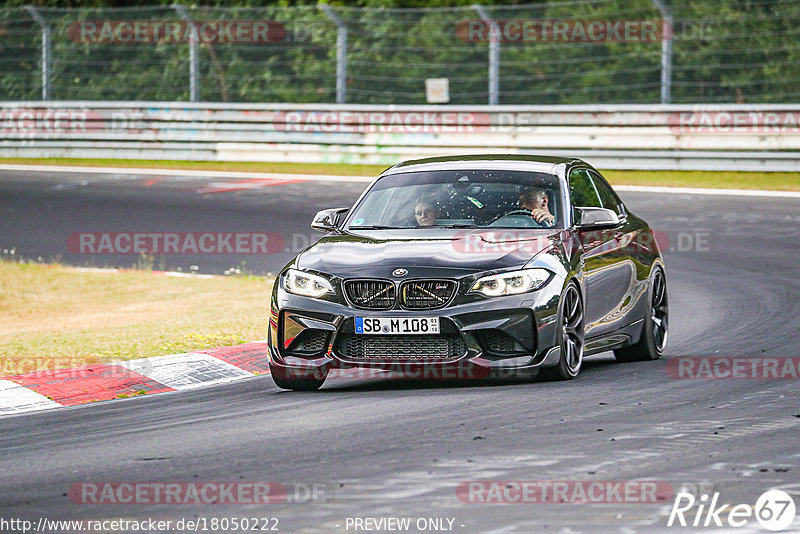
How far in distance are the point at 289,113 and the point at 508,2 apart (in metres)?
7.29

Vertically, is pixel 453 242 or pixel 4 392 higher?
pixel 453 242

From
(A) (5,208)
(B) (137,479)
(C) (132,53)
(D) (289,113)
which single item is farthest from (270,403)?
(C) (132,53)

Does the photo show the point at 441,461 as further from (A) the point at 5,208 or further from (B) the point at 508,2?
(B) the point at 508,2

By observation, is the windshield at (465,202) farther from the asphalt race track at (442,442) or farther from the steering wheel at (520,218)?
the asphalt race track at (442,442)

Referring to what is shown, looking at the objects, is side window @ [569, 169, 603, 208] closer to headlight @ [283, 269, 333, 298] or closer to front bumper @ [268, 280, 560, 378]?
front bumper @ [268, 280, 560, 378]

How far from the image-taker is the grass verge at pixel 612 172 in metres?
22.2

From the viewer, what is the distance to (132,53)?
29375mm

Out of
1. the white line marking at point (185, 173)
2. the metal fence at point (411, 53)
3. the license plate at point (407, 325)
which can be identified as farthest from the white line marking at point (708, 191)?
the license plate at point (407, 325)

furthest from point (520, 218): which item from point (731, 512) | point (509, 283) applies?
point (731, 512)

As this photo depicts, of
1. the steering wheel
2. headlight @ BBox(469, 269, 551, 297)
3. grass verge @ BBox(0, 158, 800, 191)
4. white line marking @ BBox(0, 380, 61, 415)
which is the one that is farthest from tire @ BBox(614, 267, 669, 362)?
grass verge @ BBox(0, 158, 800, 191)

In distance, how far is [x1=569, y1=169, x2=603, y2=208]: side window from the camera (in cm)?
1014

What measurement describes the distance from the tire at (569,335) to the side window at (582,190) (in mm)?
1083

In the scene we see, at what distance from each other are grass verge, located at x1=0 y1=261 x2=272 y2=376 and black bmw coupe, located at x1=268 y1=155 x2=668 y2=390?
2000 millimetres

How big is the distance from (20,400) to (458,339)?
9.05ft
